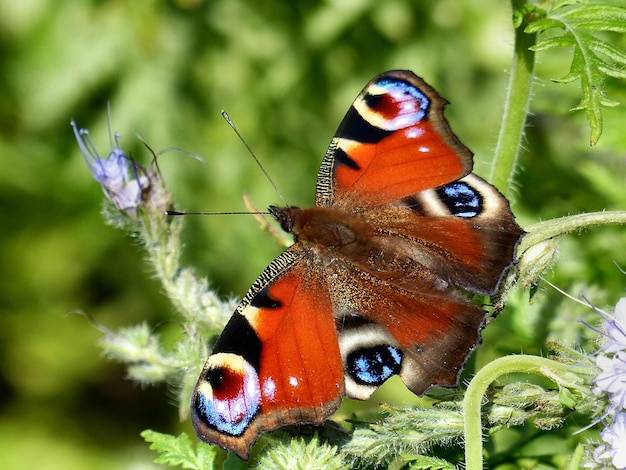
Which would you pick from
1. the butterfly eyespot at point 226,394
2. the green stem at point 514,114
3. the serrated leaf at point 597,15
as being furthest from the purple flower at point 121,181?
the serrated leaf at point 597,15

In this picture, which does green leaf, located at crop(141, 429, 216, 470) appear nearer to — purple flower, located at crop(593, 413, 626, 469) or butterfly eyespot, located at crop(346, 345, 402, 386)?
butterfly eyespot, located at crop(346, 345, 402, 386)

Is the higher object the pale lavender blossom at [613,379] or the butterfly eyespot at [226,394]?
the butterfly eyespot at [226,394]

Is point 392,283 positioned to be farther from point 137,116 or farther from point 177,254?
point 137,116

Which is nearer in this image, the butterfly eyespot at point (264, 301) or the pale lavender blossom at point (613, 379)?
the pale lavender blossom at point (613, 379)

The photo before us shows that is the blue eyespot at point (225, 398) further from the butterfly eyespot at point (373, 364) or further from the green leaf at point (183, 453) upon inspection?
the butterfly eyespot at point (373, 364)

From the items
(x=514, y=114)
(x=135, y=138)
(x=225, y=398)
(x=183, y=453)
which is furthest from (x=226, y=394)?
(x=135, y=138)

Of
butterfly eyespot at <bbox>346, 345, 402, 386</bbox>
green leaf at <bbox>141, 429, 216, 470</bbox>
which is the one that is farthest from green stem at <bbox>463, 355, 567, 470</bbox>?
green leaf at <bbox>141, 429, 216, 470</bbox>
